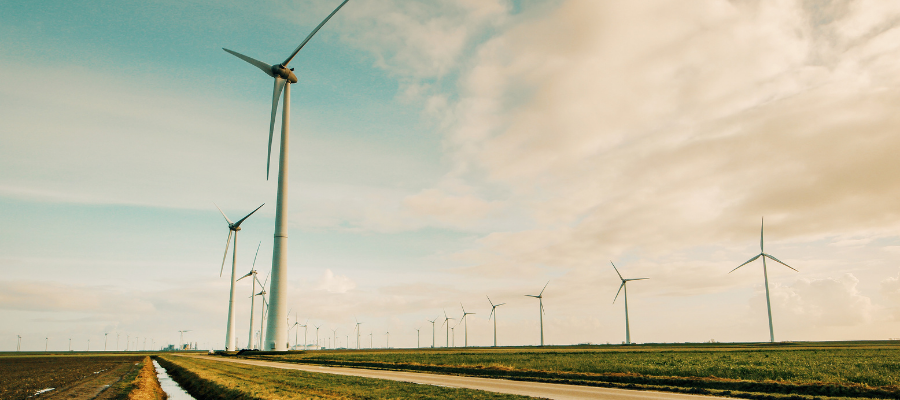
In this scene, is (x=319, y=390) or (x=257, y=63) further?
(x=257, y=63)

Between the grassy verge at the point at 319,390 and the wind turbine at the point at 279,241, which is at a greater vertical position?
the wind turbine at the point at 279,241

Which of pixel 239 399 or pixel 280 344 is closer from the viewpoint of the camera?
pixel 239 399

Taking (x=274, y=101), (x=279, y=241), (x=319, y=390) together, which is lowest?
(x=319, y=390)

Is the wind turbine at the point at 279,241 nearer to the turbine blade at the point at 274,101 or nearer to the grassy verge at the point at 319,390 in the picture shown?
the turbine blade at the point at 274,101

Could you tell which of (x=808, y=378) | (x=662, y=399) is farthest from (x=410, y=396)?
(x=808, y=378)

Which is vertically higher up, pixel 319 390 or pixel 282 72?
pixel 282 72

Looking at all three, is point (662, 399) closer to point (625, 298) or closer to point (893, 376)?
point (893, 376)

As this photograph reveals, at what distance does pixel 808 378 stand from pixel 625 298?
481 feet

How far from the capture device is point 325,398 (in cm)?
2867

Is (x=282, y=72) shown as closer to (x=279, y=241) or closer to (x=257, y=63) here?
(x=257, y=63)

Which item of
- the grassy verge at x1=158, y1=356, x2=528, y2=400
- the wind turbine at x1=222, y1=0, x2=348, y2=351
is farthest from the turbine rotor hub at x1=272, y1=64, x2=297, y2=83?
the grassy verge at x1=158, y1=356, x2=528, y2=400

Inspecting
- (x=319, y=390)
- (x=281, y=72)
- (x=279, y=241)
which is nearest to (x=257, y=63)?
(x=281, y=72)

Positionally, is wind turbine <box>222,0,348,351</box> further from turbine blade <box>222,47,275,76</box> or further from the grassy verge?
the grassy verge

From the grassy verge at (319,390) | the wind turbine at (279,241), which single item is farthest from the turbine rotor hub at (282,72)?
the grassy verge at (319,390)
